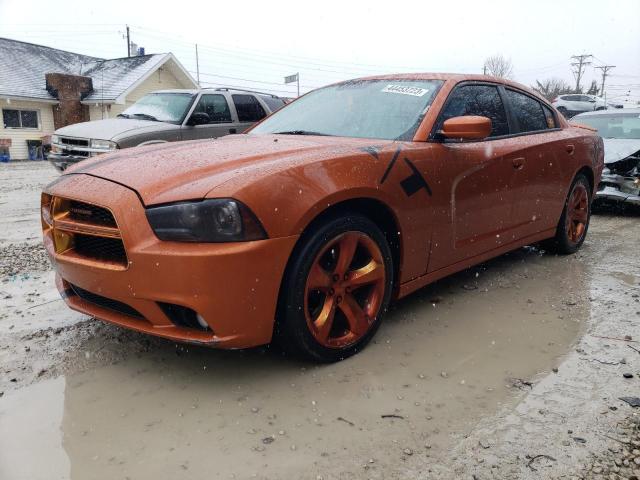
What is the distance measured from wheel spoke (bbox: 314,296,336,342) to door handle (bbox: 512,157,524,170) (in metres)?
1.90

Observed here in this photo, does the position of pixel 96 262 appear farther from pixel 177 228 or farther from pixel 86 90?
pixel 86 90

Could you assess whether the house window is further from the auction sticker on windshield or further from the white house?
the auction sticker on windshield

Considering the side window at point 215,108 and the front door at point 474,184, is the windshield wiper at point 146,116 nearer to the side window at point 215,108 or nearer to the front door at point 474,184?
the side window at point 215,108

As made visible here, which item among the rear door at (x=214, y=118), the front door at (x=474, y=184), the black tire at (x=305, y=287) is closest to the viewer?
the black tire at (x=305, y=287)

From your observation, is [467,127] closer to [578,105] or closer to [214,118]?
[214,118]

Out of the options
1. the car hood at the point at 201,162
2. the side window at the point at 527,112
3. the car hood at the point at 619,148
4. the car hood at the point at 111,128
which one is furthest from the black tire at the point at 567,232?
the car hood at the point at 111,128

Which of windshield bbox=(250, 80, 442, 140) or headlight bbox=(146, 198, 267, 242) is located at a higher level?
windshield bbox=(250, 80, 442, 140)

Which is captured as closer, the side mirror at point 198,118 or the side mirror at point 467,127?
the side mirror at point 467,127

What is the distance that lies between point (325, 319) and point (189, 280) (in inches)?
30.1

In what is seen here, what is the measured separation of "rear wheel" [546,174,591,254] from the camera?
4715mm

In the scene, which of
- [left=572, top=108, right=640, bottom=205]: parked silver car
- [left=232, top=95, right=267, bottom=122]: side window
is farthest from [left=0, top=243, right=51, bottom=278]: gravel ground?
[left=572, top=108, right=640, bottom=205]: parked silver car

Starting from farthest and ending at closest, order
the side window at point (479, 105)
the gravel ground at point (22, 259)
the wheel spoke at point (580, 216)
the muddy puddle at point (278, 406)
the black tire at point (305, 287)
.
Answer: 1. the wheel spoke at point (580, 216)
2. the gravel ground at point (22, 259)
3. the side window at point (479, 105)
4. the black tire at point (305, 287)
5. the muddy puddle at point (278, 406)

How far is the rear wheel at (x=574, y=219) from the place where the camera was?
4.71m

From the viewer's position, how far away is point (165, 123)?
787 centimetres
